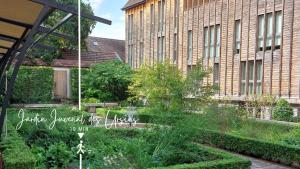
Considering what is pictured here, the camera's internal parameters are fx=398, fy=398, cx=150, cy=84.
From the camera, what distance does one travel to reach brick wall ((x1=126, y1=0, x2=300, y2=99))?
18906 millimetres

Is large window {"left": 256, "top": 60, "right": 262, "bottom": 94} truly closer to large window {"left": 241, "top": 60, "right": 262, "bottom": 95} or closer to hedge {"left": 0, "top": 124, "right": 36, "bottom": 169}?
large window {"left": 241, "top": 60, "right": 262, "bottom": 95}

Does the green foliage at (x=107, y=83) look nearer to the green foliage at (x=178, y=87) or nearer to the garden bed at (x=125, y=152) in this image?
the green foliage at (x=178, y=87)

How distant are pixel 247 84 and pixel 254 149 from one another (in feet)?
36.2

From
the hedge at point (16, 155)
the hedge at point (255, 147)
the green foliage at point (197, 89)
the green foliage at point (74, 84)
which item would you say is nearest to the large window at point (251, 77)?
the green foliage at point (197, 89)

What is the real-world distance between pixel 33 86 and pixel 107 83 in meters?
5.00

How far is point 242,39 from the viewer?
22125 mm

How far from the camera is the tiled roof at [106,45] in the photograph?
45625 millimetres

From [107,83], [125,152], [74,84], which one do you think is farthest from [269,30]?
[74,84]

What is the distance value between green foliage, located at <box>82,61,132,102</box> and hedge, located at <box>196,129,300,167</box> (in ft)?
50.6

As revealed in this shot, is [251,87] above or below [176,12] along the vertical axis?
below

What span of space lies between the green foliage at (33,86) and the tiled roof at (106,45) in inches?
690

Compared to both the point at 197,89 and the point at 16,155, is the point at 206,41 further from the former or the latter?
the point at 16,155

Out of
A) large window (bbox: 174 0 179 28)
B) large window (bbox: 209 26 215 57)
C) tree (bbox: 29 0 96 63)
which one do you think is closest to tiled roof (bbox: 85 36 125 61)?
tree (bbox: 29 0 96 63)

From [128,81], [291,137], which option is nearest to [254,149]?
[291,137]
